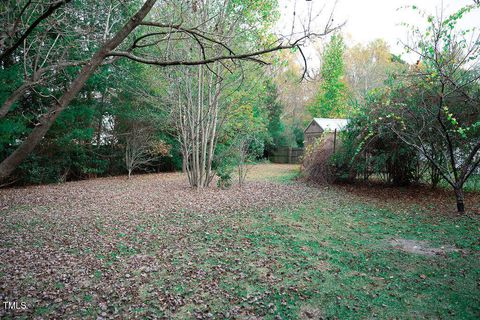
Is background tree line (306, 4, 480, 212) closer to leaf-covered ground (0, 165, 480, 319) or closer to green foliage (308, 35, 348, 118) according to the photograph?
leaf-covered ground (0, 165, 480, 319)

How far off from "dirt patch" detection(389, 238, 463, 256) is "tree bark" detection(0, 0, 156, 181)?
16.4 ft

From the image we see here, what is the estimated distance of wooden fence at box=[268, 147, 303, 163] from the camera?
26.6 metres

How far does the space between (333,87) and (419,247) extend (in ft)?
82.6

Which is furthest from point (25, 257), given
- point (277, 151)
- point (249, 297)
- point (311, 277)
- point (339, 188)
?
point (277, 151)

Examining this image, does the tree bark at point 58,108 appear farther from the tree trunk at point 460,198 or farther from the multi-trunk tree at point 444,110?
the tree trunk at point 460,198

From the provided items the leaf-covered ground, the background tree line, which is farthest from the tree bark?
the background tree line

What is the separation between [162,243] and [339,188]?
7.72 m

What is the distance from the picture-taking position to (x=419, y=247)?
500cm

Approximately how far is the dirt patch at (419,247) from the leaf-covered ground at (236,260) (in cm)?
2

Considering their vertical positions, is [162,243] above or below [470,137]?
below

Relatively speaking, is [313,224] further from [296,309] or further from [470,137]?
[470,137]

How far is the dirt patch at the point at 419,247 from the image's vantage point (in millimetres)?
4752

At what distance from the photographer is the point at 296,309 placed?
3.14 m

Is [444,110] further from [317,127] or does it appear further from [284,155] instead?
[284,155]
